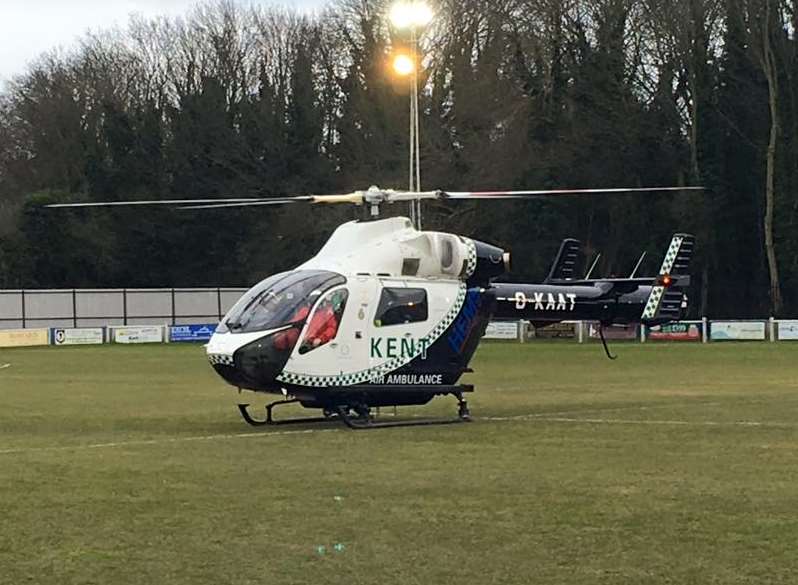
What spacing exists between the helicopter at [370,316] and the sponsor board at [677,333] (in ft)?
99.4

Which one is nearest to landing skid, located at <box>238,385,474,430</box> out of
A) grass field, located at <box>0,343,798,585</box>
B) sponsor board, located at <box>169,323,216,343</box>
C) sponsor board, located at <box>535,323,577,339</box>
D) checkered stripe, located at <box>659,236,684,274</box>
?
grass field, located at <box>0,343,798,585</box>

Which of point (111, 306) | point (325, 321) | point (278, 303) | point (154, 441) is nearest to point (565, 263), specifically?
point (325, 321)

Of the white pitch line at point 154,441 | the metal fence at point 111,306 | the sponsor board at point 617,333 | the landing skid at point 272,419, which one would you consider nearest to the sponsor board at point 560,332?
the sponsor board at point 617,333

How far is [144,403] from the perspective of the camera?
24656 mm

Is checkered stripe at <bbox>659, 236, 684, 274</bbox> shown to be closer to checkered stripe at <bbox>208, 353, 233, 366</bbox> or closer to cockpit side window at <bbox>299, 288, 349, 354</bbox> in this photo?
cockpit side window at <bbox>299, 288, 349, 354</bbox>

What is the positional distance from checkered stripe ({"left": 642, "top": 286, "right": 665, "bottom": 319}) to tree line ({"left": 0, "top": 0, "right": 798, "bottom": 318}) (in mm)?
35149

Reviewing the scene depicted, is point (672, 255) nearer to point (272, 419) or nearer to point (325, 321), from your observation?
point (325, 321)

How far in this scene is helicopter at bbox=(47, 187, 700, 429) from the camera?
739 inches

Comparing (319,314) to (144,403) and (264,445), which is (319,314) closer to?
(264,445)

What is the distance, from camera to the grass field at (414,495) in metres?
9.17

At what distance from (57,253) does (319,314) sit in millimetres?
53492

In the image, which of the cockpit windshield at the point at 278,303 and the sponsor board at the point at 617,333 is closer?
the cockpit windshield at the point at 278,303

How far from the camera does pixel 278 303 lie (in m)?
18.8

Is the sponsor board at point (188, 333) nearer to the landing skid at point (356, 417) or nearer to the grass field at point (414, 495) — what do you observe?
the grass field at point (414, 495)
